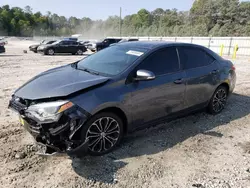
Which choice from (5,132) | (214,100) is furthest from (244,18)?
(5,132)

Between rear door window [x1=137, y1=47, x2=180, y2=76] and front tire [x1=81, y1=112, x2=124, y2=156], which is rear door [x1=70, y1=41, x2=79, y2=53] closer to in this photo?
rear door window [x1=137, y1=47, x2=180, y2=76]

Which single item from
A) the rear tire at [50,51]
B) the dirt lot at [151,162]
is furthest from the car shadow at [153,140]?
the rear tire at [50,51]

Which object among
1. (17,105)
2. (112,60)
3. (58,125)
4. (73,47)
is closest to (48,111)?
(58,125)

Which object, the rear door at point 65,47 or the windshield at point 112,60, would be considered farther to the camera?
the rear door at point 65,47

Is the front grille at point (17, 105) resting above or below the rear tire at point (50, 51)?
above

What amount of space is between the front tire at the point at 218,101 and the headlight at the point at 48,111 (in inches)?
132

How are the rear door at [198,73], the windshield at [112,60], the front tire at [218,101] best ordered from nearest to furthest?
the windshield at [112,60] → the rear door at [198,73] → the front tire at [218,101]

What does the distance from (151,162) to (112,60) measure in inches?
71.6

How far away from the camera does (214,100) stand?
5215mm

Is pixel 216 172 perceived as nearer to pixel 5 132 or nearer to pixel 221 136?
pixel 221 136

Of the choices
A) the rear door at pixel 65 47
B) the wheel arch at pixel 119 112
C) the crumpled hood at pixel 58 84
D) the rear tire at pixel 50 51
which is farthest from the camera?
the rear door at pixel 65 47

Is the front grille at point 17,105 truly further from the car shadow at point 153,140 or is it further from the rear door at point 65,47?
the rear door at point 65,47

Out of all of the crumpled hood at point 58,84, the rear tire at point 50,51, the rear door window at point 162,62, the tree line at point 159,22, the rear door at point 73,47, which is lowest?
the rear tire at point 50,51

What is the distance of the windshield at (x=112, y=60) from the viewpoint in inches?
149
